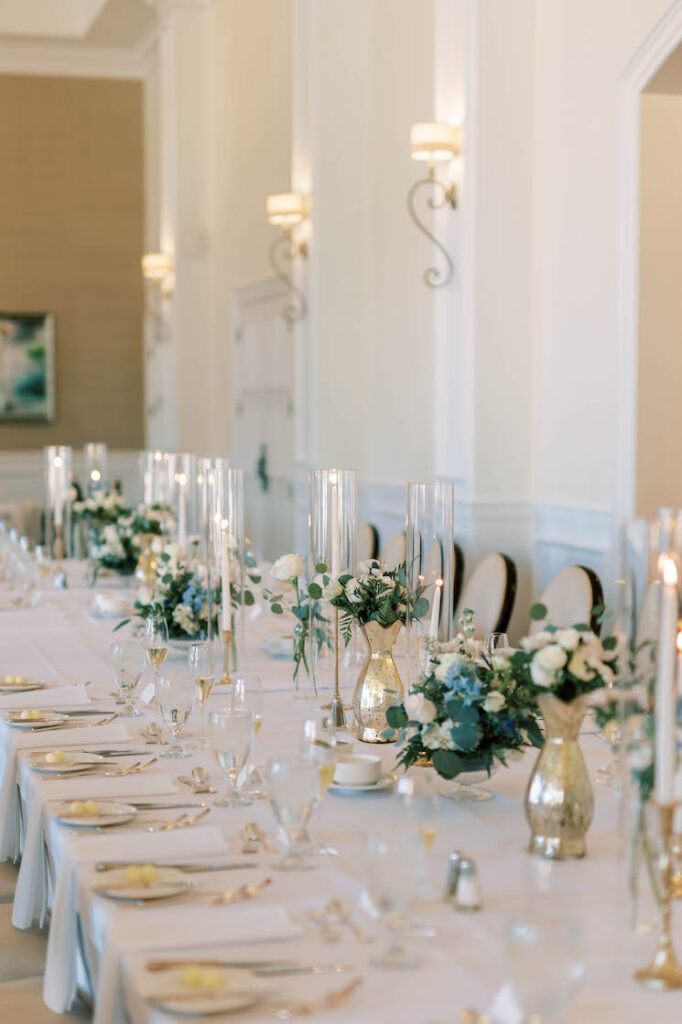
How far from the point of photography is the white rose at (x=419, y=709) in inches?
90.0

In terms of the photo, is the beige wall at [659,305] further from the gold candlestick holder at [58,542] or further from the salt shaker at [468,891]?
the salt shaker at [468,891]

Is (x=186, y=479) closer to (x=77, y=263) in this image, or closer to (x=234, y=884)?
(x=234, y=884)

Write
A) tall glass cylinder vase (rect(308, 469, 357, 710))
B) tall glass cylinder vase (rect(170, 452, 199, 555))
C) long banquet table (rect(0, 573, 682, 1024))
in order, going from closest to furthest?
long banquet table (rect(0, 573, 682, 1024)), tall glass cylinder vase (rect(308, 469, 357, 710)), tall glass cylinder vase (rect(170, 452, 199, 555))

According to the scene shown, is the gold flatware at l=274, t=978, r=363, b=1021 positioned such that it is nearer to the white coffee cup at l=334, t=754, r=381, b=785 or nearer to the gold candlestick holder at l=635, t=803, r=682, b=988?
the gold candlestick holder at l=635, t=803, r=682, b=988

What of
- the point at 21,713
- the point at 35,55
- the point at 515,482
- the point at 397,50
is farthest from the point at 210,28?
the point at 21,713

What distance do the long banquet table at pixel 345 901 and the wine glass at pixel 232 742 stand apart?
0.15 feet

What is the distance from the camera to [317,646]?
3029 mm

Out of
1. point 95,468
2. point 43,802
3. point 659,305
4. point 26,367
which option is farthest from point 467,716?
point 26,367

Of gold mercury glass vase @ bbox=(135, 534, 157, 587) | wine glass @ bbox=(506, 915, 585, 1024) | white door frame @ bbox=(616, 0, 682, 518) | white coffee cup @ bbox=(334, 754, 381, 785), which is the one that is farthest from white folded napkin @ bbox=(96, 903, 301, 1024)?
gold mercury glass vase @ bbox=(135, 534, 157, 587)

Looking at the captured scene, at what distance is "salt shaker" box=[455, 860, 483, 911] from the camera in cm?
184

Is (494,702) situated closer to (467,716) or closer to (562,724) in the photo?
(467,716)

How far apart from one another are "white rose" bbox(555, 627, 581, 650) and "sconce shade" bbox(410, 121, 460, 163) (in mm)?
4158

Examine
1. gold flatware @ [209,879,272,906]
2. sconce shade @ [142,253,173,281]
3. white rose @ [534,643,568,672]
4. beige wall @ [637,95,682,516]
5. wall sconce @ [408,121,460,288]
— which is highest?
sconce shade @ [142,253,173,281]

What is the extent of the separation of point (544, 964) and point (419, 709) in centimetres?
87
